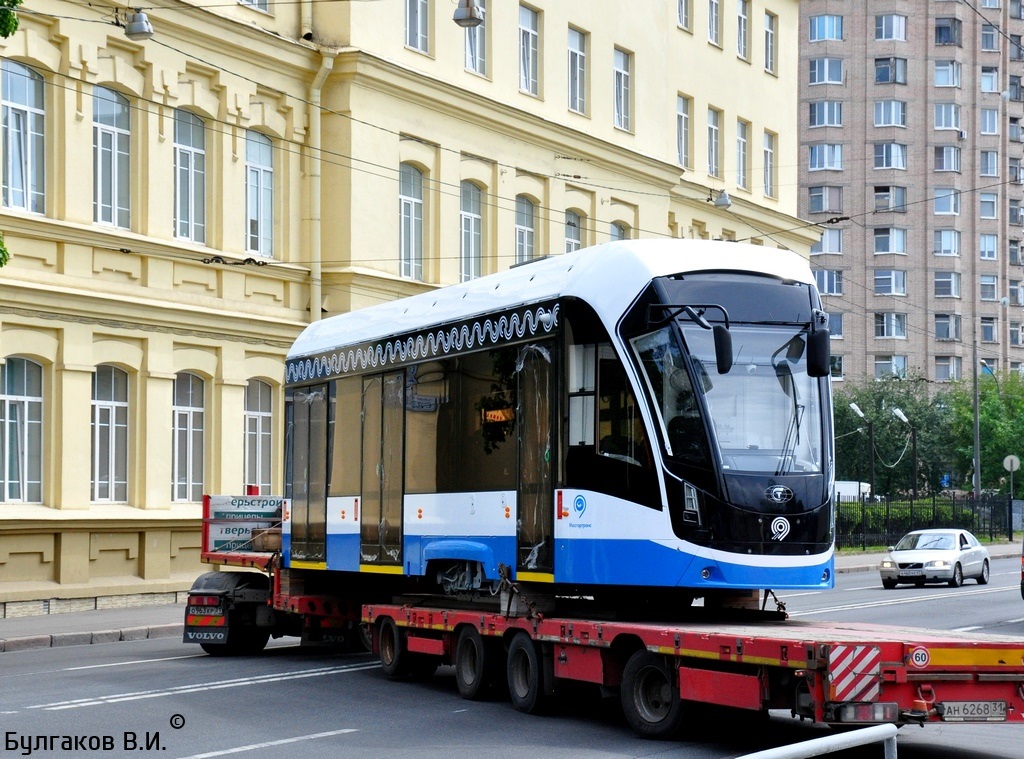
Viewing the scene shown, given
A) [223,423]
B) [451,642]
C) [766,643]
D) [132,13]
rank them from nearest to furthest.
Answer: [766,643], [451,642], [132,13], [223,423]

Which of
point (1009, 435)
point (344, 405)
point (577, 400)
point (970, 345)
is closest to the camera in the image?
point (577, 400)

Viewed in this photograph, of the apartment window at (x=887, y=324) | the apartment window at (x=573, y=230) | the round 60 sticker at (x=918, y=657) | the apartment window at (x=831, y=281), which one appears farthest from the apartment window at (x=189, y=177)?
the apartment window at (x=887, y=324)

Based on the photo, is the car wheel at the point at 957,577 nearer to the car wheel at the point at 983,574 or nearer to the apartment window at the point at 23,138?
the car wheel at the point at 983,574

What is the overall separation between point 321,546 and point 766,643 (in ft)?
27.5

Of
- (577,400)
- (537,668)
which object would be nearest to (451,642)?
(537,668)

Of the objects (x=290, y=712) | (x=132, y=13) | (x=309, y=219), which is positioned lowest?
(x=290, y=712)

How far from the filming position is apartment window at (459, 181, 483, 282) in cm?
3569

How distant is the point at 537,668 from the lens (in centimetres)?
1369

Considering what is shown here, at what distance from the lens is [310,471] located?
744 inches

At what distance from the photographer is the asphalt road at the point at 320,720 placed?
38.9 feet

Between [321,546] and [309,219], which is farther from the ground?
[309,219]

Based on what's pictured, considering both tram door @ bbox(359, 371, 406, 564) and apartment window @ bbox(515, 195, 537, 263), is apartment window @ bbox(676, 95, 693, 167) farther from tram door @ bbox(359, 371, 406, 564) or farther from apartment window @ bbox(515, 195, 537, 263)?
tram door @ bbox(359, 371, 406, 564)

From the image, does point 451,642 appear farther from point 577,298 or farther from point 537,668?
point 577,298

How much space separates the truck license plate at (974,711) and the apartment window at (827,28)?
83.7 meters
